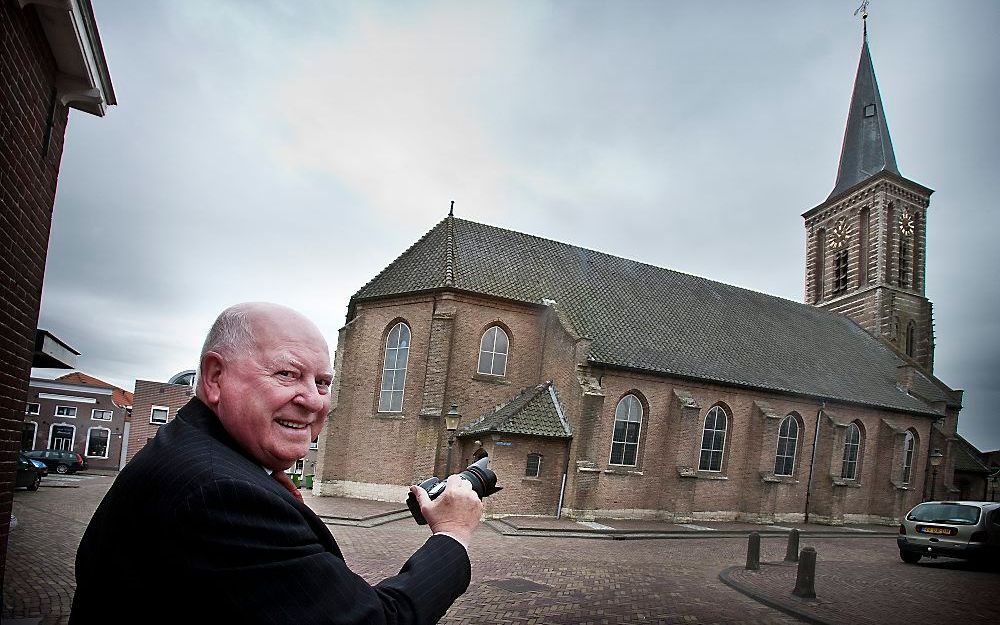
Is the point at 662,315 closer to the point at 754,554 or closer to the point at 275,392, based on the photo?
the point at 754,554

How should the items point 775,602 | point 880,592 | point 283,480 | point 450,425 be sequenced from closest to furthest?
point 283,480, point 775,602, point 880,592, point 450,425

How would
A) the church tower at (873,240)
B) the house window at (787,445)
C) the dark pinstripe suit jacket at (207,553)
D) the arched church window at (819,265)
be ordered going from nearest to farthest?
the dark pinstripe suit jacket at (207,553), the house window at (787,445), the church tower at (873,240), the arched church window at (819,265)

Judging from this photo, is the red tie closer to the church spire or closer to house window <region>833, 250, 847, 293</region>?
the church spire

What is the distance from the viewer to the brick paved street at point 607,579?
28.8ft

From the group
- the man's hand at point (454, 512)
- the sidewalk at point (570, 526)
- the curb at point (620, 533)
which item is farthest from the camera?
the sidewalk at point (570, 526)

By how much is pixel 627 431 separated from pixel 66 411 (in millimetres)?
41205

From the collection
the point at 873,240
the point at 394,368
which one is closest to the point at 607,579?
the point at 394,368

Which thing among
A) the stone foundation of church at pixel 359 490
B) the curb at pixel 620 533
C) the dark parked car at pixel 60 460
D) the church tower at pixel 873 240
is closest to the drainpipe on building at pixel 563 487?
the curb at pixel 620 533

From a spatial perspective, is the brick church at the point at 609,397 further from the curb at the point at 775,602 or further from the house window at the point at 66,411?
the house window at the point at 66,411

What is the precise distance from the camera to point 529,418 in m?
21.8

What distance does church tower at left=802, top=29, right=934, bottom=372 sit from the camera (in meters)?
36.4

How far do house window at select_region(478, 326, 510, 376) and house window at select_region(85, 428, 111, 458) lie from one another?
117ft

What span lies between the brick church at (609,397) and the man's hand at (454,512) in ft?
59.3

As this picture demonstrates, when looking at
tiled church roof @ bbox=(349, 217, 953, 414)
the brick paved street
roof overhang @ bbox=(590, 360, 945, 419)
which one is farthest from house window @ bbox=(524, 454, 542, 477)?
tiled church roof @ bbox=(349, 217, 953, 414)
